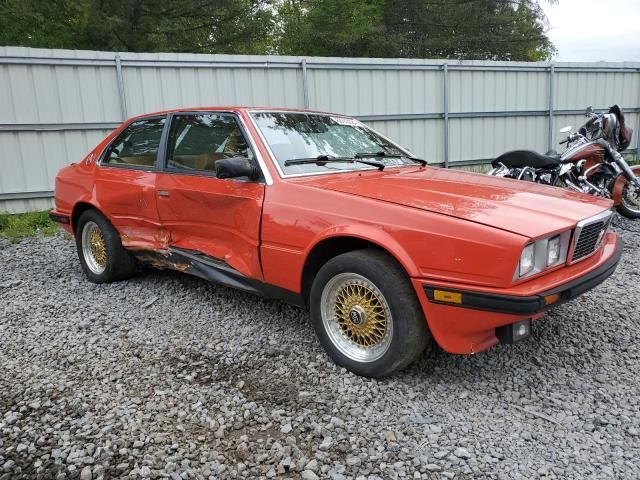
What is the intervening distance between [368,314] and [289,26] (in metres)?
16.3

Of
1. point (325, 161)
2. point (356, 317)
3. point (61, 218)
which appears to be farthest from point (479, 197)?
point (61, 218)

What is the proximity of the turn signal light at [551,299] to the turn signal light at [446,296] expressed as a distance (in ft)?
1.27

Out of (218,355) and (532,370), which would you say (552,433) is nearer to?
(532,370)

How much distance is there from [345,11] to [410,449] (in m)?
15.4

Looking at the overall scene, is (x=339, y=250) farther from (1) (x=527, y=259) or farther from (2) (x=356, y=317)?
(1) (x=527, y=259)

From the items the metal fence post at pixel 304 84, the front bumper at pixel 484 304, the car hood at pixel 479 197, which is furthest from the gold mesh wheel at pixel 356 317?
the metal fence post at pixel 304 84

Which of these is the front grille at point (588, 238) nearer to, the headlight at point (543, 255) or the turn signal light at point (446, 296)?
the headlight at point (543, 255)

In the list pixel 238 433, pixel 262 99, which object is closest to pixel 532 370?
pixel 238 433

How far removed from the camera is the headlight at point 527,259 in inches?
91.7

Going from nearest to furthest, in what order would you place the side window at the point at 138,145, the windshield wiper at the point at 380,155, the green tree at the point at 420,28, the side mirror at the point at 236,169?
the side mirror at the point at 236,169 → the windshield wiper at the point at 380,155 → the side window at the point at 138,145 → the green tree at the point at 420,28

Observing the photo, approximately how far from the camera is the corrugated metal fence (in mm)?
7414

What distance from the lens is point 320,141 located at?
365 centimetres

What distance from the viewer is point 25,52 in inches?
283

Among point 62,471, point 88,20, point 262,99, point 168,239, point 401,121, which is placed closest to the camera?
point 62,471
